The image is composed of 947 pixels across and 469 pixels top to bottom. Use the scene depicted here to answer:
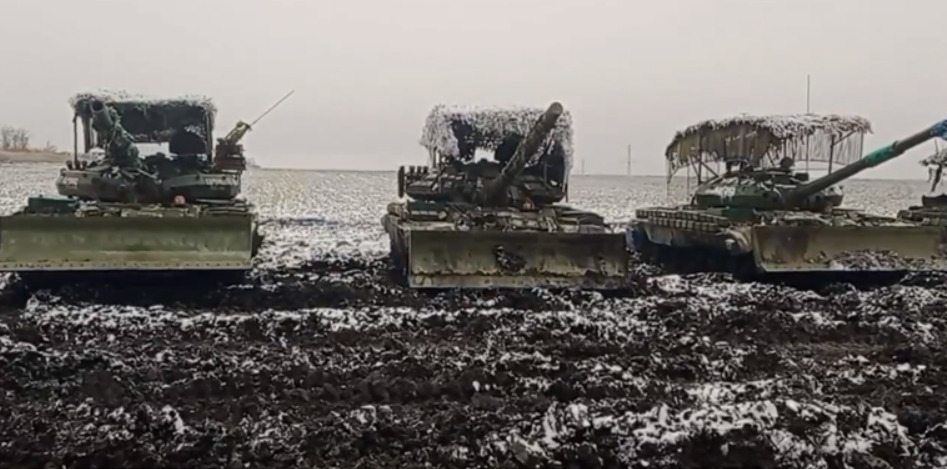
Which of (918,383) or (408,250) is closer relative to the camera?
(918,383)

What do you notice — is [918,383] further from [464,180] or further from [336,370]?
[464,180]

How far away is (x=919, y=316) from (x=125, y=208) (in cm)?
786

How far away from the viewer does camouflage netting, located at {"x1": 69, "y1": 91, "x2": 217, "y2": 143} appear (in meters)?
10.3

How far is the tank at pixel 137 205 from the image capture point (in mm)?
8281

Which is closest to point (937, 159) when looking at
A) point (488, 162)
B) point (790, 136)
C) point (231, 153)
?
point (790, 136)

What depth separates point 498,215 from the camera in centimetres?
940

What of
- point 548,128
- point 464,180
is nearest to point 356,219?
point 464,180

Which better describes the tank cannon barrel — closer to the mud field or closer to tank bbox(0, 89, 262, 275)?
the mud field

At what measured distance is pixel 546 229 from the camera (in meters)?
8.91

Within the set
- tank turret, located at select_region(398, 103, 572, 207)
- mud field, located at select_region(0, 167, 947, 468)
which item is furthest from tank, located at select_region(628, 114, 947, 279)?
tank turret, located at select_region(398, 103, 572, 207)

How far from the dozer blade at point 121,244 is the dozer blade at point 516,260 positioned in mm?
1802

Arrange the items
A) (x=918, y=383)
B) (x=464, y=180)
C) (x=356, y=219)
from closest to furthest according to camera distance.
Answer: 1. (x=918, y=383)
2. (x=464, y=180)
3. (x=356, y=219)

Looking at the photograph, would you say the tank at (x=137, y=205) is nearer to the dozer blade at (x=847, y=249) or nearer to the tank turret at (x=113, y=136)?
the tank turret at (x=113, y=136)

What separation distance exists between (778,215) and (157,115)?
7499mm
